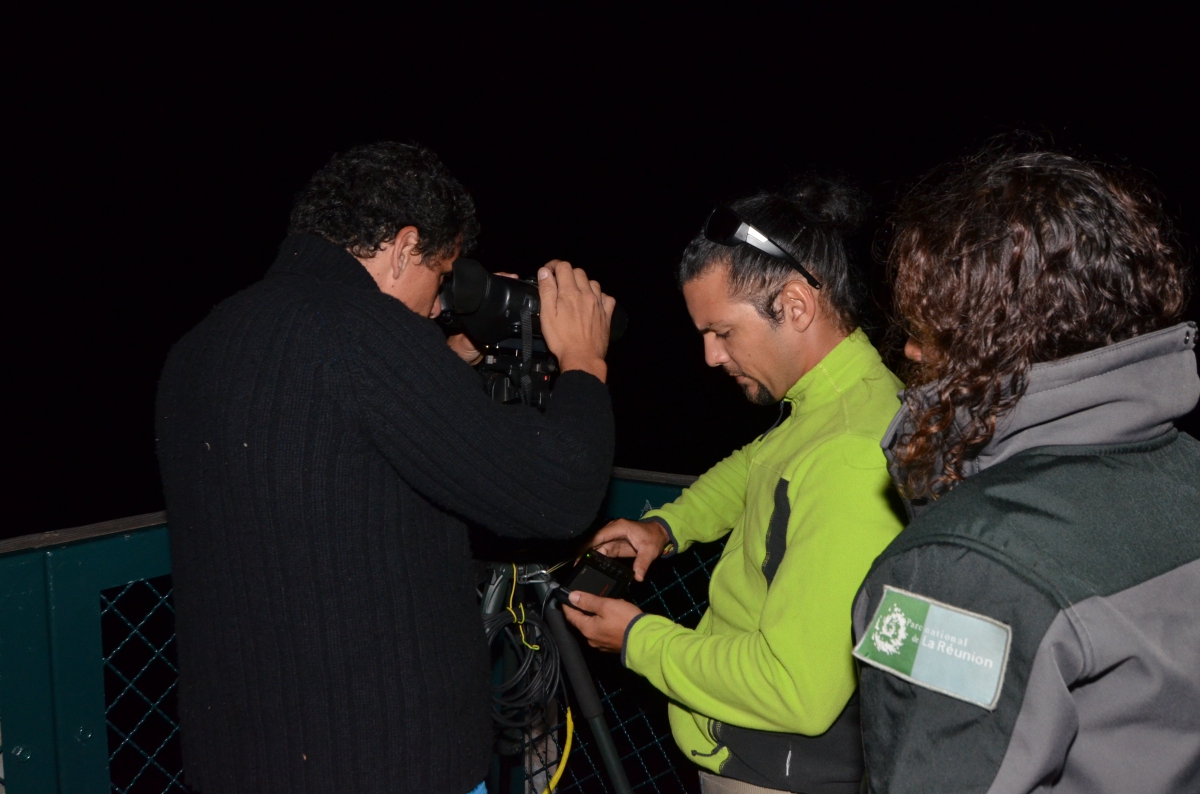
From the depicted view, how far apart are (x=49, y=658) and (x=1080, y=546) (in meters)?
1.29

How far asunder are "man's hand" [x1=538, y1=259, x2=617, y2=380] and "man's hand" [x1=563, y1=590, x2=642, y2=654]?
0.32 meters

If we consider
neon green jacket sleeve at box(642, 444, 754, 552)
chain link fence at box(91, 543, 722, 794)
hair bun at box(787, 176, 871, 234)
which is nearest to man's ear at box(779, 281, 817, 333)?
hair bun at box(787, 176, 871, 234)

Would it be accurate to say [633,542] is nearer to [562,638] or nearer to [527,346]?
[562,638]

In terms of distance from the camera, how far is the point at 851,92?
345cm

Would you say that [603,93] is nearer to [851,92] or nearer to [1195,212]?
[851,92]

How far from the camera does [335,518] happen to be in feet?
3.01

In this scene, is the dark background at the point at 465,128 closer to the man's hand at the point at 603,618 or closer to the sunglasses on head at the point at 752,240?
the sunglasses on head at the point at 752,240

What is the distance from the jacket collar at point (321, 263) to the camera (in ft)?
3.46

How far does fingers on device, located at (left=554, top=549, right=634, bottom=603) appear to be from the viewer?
1.25 m

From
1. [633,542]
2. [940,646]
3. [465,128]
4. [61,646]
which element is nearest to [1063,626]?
[940,646]

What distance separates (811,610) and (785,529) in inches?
4.5

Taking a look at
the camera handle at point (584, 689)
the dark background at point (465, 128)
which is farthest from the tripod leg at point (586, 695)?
the dark background at point (465, 128)

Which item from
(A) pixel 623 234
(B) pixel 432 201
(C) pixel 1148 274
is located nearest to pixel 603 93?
(A) pixel 623 234

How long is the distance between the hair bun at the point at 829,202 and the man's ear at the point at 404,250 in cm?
54
